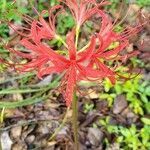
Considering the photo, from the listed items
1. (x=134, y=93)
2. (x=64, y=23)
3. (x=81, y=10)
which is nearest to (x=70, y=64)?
(x=81, y=10)

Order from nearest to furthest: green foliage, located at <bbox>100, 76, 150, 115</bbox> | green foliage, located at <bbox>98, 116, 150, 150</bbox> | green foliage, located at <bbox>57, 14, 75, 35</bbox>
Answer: green foliage, located at <bbox>98, 116, 150, 150</bbox> → green foliage, located at <bbox>100, 76, 150, 115</bbox> → green foliage, located at <bbox>57, 14, 75, 35</bbox>

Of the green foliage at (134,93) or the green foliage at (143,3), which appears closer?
the green foliage at (134,93)

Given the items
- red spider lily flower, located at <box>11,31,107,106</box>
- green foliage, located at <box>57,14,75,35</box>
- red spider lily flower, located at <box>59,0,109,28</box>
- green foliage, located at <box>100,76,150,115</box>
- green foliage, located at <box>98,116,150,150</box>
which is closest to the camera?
red spider lily flower, located at <box>11,31,107,106</box>

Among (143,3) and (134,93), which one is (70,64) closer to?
(134,93)

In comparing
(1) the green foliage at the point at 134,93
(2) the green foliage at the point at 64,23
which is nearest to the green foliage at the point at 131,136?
(1) the green foliage at the point at 134,93

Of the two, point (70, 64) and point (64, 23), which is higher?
point (64, 23)

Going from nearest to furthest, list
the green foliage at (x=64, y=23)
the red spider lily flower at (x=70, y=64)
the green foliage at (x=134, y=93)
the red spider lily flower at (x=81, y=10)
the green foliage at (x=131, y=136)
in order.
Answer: the red spider lily flower at (x=70, y=64), the red spider lily flower at (x=81, y=10), the green foliage at (x=131, y=136), the green foliage at (x=134, y=93), the green foliage at (x=64, y=23)

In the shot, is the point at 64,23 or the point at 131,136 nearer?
the point at 131,136

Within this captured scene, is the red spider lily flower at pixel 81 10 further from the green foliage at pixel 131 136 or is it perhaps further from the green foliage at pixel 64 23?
the green foliage at pixel 64 23

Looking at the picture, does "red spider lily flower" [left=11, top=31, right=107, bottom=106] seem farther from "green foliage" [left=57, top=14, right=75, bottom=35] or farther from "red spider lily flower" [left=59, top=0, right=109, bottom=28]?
"green foliage" [left=57, top=14, right=75, bottom=35]

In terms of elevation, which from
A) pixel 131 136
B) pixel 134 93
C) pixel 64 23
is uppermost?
pixel 64 23

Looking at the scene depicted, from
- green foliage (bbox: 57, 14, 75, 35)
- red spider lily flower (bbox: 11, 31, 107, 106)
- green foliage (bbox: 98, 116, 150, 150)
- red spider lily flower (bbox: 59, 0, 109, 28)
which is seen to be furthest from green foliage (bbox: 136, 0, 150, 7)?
red spider lily flower (bbox: 11, 31, 107, 106)
